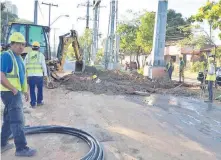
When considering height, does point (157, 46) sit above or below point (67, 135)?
above

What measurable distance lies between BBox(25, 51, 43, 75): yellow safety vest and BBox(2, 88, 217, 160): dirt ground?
40.9 inches

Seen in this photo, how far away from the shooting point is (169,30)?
52031 millimetres

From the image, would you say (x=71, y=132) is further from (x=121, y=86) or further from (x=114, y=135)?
(x=121, y=86)

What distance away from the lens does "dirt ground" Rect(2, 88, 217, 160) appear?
15.5 ft

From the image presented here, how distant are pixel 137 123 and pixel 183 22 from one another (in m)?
49.9

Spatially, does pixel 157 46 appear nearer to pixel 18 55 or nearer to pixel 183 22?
pixel 18 55

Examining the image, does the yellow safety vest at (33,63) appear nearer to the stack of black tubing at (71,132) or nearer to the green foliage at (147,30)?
the stack of black tubing at (71,132)

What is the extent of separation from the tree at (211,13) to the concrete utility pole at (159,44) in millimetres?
1974

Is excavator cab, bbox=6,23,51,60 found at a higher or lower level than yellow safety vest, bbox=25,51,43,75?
higher

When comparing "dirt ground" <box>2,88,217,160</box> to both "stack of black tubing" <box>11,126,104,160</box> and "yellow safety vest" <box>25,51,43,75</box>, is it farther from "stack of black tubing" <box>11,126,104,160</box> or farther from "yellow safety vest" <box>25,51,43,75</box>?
"yellow safety vest" <box>25,51,43,75</box>

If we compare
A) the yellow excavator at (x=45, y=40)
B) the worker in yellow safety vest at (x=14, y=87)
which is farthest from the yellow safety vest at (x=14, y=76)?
the yellow excavator at (x=45, y=40)

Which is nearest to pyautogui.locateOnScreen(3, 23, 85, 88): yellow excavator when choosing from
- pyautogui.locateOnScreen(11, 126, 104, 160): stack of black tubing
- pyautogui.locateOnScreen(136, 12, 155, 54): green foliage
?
pyautogui.locateOnScreen(11, 126, 104, 160): stack of black tubing

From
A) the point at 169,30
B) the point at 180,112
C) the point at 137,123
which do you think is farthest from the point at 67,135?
the point at 169,30

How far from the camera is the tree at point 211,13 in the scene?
50.1 ft
